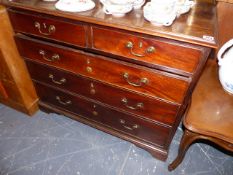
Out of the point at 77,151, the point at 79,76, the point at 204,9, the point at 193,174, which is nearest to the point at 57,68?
the point at 79,76

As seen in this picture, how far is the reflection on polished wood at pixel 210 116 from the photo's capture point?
2.97 ft

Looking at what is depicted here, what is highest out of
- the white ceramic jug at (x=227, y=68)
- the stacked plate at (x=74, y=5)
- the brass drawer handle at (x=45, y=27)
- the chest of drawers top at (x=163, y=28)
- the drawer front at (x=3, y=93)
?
the stacked plate at (x=74, y=5)

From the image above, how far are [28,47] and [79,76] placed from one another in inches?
15.1

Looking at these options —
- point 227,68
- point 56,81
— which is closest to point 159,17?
point 227,68

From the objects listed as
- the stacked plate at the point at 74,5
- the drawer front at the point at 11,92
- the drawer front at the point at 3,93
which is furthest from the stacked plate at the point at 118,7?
the drawer front at the point at 3,93

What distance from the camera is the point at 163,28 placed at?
83cm

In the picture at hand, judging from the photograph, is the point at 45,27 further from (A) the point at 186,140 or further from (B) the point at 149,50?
(A) the point at 186,140

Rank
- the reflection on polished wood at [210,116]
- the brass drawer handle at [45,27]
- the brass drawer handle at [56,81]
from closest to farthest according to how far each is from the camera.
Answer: the reflection on polished wood at [210,116] < the brass drawer handle at [45,27] < the brass drawer handle at [56,81]

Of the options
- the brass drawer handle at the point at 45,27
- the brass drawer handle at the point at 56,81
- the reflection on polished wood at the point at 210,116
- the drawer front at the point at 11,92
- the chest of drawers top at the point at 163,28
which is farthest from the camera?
the drawer front at the point at 11,92

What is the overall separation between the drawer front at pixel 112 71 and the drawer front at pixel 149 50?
55 mm

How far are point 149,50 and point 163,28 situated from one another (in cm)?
11

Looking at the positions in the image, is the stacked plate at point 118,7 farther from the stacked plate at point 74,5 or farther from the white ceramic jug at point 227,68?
the white ceramic jug at point 227,68

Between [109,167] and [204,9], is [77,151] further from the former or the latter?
[204,9]

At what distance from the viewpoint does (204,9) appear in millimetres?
1005
